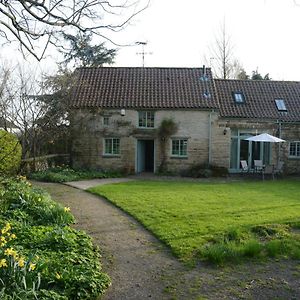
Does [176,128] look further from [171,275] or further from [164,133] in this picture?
[171,275]

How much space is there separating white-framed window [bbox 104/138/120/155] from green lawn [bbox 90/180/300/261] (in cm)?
750

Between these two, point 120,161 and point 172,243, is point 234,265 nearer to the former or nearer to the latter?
point 172,243

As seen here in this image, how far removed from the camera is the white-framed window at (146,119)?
24.0 m

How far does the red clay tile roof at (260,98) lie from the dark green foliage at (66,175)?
8.27m

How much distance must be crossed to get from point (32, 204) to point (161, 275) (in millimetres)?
4885

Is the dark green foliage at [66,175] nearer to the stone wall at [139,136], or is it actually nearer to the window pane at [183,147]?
the stone wall at [139,136]

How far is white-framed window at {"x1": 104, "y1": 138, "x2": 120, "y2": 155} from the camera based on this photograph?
78.8ft

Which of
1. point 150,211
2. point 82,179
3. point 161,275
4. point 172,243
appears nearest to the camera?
point 161,275

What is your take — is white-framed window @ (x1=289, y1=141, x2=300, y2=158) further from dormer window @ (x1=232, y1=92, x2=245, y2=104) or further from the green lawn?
the green lawn

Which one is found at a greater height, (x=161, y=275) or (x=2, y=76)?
(x=2, y=76)

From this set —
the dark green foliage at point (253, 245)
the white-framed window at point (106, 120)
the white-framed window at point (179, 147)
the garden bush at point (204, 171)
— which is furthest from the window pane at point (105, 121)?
the dark green foliage at point (253, 245)

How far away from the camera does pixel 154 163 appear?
78.4 ft

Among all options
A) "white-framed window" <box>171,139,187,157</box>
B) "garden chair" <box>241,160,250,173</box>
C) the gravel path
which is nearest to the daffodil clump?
the gravel path

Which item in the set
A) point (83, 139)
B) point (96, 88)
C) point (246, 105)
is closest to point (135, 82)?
Result: point (96, 88)
